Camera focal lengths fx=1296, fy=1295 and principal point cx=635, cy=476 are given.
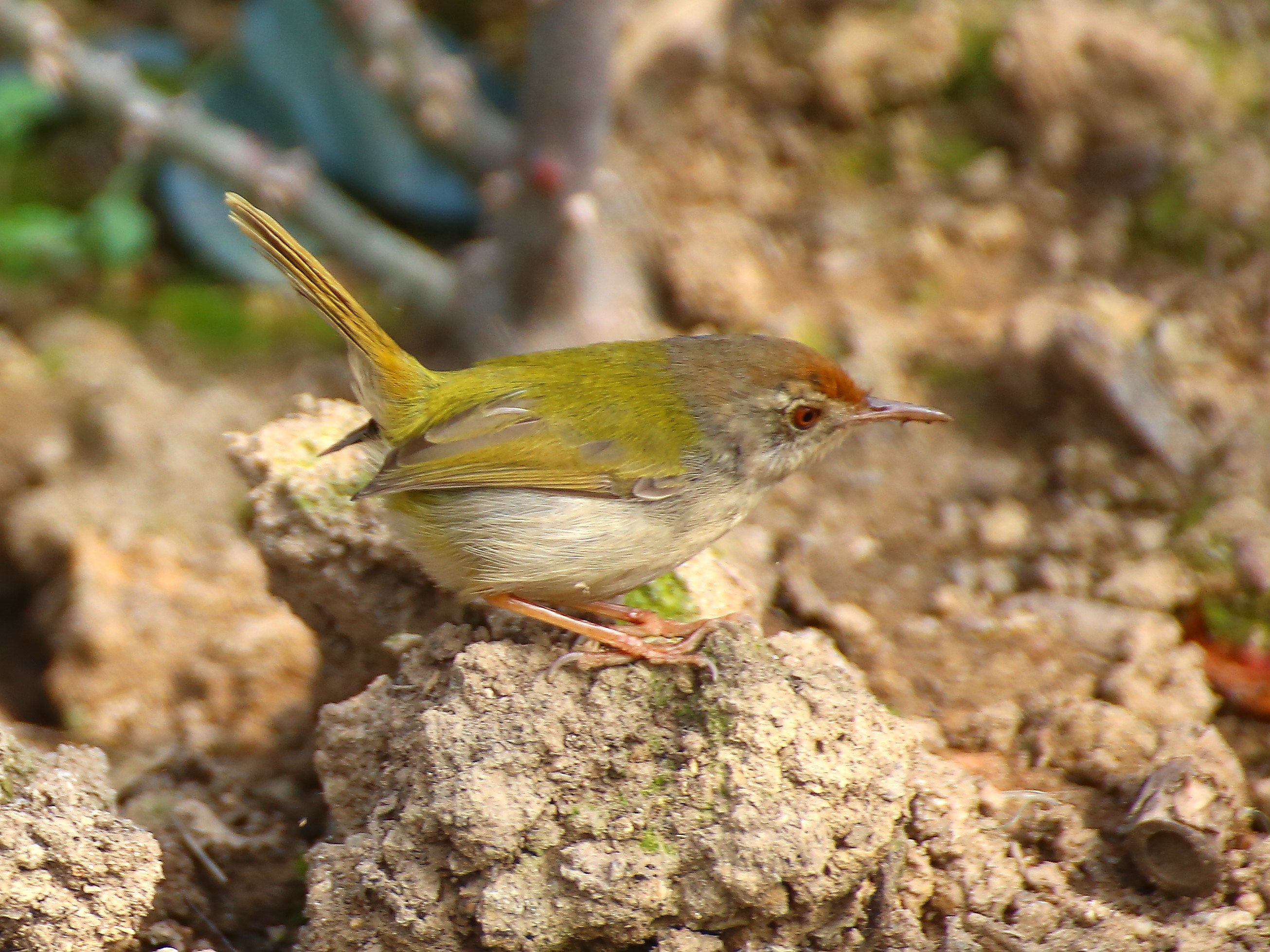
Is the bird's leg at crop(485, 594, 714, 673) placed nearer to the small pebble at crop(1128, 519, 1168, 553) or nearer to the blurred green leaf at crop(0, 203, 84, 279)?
the small pebble at crop(1128, 519, 1168, 553)

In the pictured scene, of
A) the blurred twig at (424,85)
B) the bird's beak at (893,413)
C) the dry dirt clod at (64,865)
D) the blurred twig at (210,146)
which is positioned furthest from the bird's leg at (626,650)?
the blurred twig at (210,146)

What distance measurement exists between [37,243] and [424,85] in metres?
1.88

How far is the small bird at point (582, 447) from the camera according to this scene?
3.39 m

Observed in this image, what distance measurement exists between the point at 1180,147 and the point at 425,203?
3.62 metres

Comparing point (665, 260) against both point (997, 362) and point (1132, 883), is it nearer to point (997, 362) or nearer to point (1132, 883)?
point (997, 362)

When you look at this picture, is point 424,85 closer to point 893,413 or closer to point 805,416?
point 805,416

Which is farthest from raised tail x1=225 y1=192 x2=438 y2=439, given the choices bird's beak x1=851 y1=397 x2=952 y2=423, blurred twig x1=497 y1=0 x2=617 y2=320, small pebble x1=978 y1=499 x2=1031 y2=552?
small pebble x1=978 y1=499 x2=1031 y2=552

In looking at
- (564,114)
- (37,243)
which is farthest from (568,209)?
(37,243)

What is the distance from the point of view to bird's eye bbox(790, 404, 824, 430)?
374 cm

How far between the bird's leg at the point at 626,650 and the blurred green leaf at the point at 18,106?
4072 millimetres

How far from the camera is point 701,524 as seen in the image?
3.50m

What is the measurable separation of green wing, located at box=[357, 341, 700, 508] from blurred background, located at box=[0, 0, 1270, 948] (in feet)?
2.74

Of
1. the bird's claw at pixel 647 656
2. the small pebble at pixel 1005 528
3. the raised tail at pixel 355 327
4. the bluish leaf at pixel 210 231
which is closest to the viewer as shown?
the bird's claw at pixel 647 656

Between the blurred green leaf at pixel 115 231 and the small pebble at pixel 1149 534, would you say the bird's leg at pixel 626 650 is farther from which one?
the blurred green leaf at pixel 115 231
